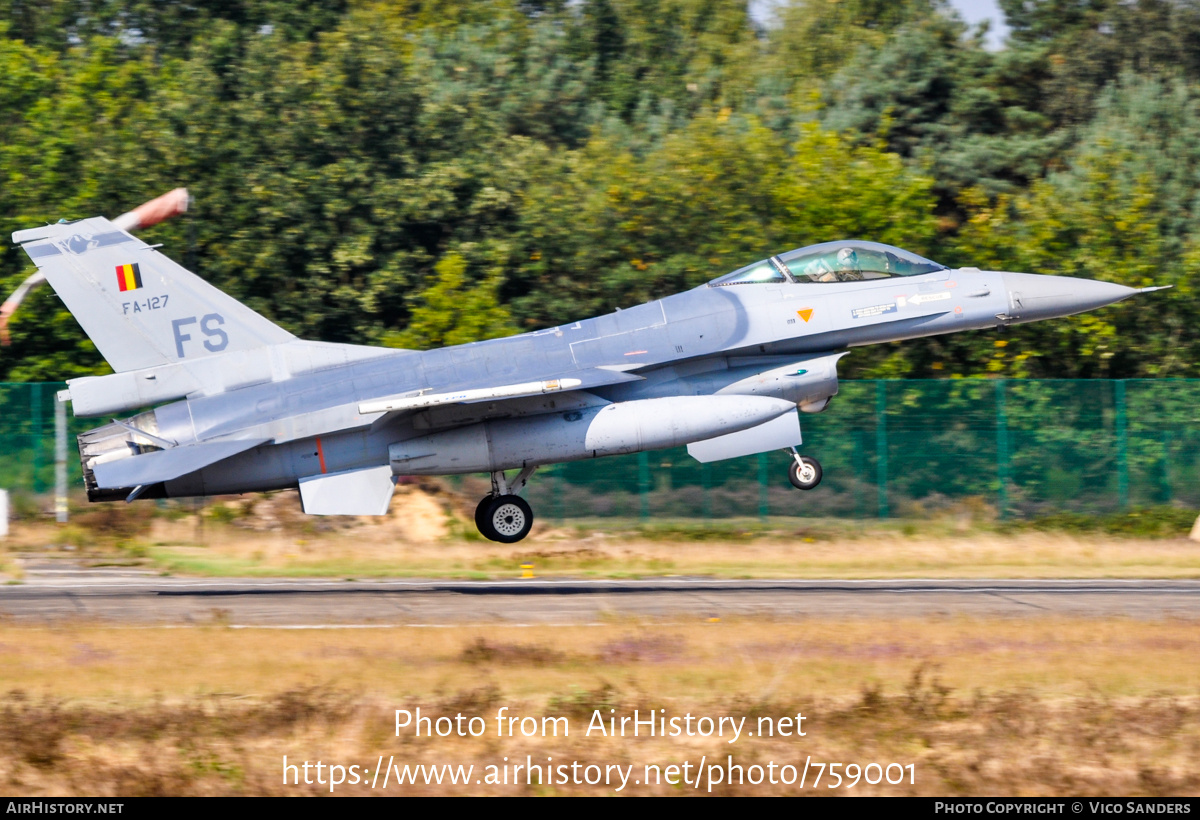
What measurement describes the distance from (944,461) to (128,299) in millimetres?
16626

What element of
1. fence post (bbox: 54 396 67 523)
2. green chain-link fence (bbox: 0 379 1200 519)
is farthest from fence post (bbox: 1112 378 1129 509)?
fence post (bbox: 54 396 67 523)

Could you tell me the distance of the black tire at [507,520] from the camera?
1858cm

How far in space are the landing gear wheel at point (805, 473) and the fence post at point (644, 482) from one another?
29.2 ft

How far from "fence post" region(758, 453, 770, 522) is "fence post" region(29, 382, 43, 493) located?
14256mm

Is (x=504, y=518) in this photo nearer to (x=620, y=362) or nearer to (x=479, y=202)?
(x=620, y=362)

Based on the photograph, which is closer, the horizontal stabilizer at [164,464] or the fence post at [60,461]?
the horizontal stabilizer at [164,464]

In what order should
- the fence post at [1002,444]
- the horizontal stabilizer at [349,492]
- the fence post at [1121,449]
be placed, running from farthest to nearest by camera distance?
1. the fence post at [1121,449]
2. the fence post at [1002,444]
3. the horizontal stabilizer at [349,492]

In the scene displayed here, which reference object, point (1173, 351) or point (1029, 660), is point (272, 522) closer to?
point (1029, 660)

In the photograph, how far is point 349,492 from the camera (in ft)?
58.4

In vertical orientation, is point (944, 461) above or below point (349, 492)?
below

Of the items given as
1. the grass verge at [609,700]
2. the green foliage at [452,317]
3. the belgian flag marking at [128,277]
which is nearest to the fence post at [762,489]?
the green foliage at [452,317]

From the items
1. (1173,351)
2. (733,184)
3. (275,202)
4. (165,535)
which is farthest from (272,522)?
(1173,351)

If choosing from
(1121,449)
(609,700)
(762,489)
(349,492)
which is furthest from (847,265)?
(1121,449)

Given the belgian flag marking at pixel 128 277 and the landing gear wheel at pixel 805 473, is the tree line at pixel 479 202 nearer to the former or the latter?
the belgian flag marking at pixel 128 277
